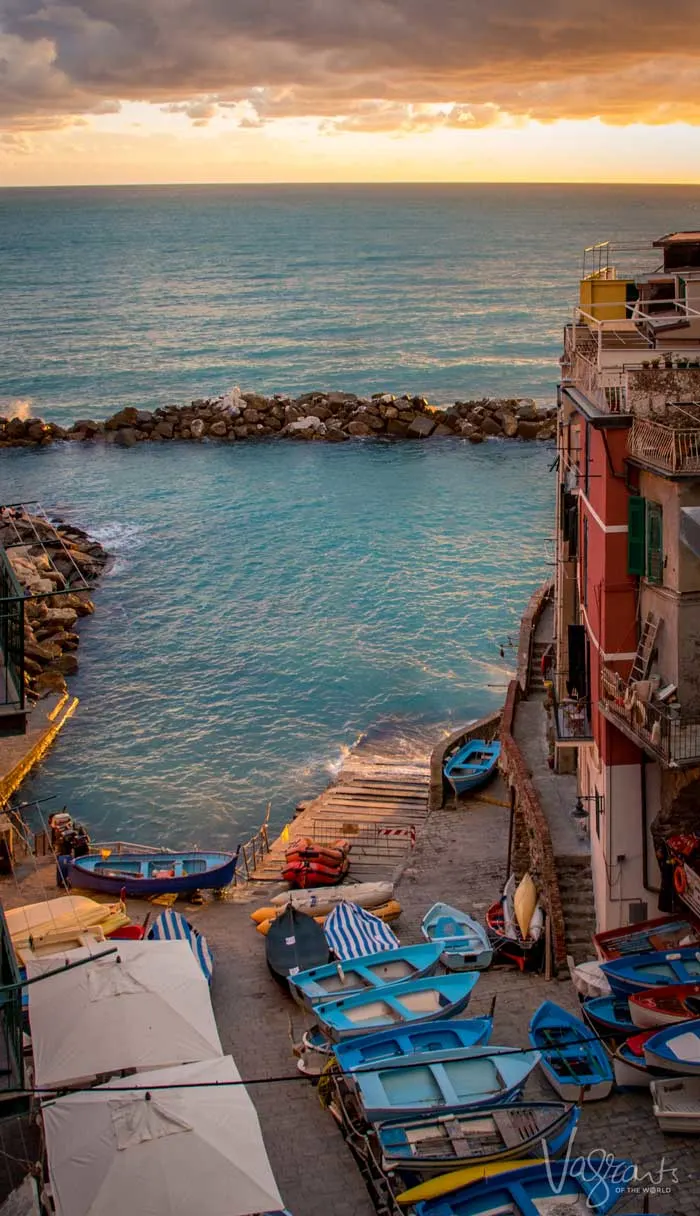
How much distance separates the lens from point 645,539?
22625 millimetres

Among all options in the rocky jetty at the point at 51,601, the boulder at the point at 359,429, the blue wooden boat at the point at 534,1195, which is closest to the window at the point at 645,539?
the blue wooden boat at the point at 534,1195

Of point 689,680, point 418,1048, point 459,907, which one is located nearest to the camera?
point 418,1048

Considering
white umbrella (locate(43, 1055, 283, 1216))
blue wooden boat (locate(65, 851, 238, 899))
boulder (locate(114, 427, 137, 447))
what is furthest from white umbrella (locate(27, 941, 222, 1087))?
boulder (locate(114, 427, 137, 447))

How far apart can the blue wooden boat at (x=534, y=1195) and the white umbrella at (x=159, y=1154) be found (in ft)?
7.72

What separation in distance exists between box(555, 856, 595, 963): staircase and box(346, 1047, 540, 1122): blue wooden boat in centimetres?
491

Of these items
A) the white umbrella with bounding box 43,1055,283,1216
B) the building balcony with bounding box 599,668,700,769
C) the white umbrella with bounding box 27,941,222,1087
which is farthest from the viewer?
the building balcony with bounding box 599,668,700,769

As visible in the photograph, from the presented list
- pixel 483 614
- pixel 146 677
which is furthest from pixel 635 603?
pixel 483 614

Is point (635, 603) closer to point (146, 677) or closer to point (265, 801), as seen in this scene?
point (265, 801)

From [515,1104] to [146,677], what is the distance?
32316mm

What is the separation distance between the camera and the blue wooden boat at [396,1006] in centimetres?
2153

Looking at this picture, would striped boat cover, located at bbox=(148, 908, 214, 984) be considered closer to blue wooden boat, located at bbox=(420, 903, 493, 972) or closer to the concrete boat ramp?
blue wooden boat, located at bbox=(420, 903, 493, 972)

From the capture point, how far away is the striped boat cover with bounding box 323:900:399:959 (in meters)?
25.2

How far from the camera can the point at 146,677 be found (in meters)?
48.9

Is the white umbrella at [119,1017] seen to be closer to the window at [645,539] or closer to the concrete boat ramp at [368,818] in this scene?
the concrete boat ramp at [368,818]
